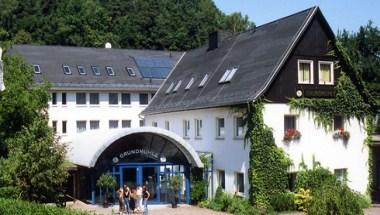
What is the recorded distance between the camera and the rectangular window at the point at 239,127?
30661mm

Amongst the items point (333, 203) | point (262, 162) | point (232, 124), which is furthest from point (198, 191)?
point (333, 203)

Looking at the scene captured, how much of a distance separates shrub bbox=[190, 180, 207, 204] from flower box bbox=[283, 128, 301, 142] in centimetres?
593

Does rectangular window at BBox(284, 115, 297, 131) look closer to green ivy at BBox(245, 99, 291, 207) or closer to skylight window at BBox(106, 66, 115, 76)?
green ivy at BBox(245, 99, 291, 207)

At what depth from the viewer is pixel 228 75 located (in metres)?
33.8

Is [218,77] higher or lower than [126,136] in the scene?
higher

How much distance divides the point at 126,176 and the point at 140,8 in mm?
51891

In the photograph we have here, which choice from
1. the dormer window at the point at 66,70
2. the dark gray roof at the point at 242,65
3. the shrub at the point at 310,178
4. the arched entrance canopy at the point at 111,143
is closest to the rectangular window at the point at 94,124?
the dormer window at the point at 66,70

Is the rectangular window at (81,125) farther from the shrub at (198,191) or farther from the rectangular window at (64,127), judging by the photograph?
the shrub at (198,191)

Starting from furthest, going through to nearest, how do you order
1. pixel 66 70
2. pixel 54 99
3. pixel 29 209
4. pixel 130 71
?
pixel 130 71 < pixel 66 70 < pixel 54 99 < pixel 29 209

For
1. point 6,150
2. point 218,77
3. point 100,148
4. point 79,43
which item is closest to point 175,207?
point 100,148

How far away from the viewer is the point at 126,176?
33.5m

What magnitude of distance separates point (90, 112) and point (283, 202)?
83.6 ft

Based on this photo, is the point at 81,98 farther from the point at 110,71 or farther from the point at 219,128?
the point at 219,128

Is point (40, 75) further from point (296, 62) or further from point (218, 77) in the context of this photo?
point (296, 62)
